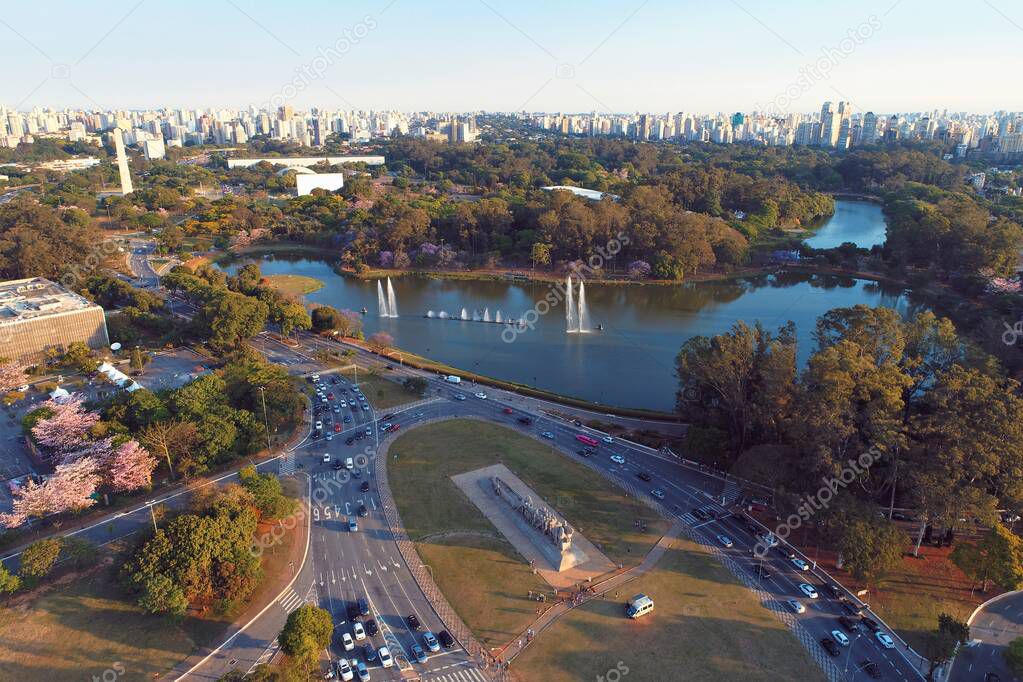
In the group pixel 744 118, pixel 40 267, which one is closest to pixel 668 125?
pixel 744 118

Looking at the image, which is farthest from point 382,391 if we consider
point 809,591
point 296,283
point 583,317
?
point 296,283

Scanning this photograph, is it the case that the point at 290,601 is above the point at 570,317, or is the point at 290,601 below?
below

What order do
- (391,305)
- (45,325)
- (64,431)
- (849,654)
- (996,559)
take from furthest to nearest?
1. (391,305)
2. (45,325)
3. (64,431)
4. (996,559)
5. (849,654)

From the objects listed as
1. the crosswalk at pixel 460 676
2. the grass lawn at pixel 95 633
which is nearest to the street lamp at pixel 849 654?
the crosswalk at pixel 460 676

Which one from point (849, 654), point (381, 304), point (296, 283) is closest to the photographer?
point (849, 654)

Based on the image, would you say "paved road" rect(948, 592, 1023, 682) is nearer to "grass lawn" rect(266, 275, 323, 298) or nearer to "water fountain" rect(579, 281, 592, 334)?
"water fountain" rect(579, 281, 592, 334)

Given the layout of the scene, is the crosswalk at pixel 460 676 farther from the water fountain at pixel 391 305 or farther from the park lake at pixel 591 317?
the water fountain at pixel 391 305

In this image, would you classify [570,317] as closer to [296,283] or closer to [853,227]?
[296,283]
